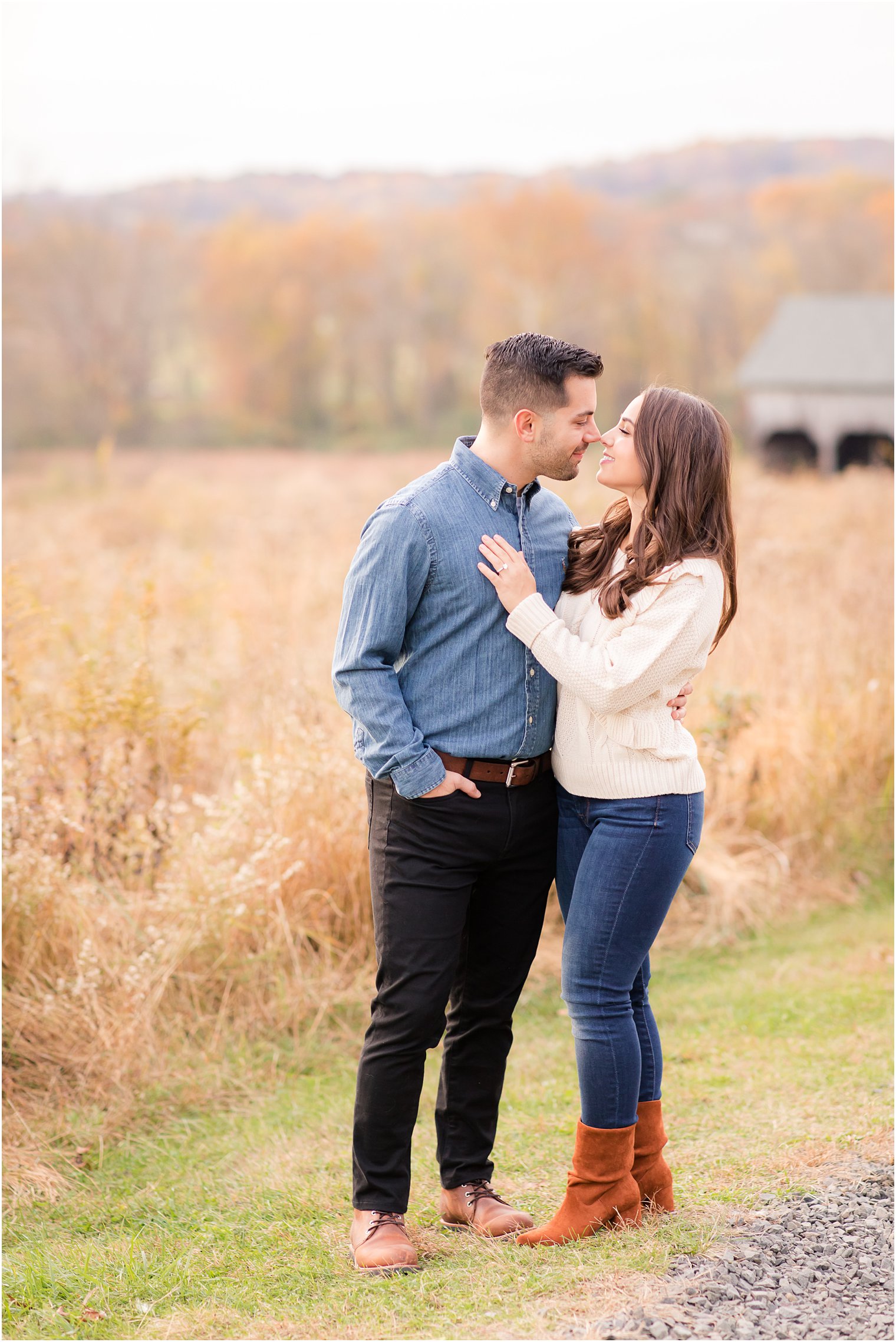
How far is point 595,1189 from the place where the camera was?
119 inches

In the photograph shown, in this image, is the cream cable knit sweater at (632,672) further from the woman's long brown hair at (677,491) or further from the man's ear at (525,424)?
the man's ear at (525,424)

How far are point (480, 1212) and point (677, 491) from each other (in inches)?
79.5

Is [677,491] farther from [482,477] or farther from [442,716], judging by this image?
[442,716]

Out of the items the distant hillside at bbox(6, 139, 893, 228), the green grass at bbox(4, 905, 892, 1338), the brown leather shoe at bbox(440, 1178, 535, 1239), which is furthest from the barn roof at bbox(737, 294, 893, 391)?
the brown leather shoe at bbox(440, 1178, 535, 1239)

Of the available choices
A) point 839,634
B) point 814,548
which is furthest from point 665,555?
point 814,548

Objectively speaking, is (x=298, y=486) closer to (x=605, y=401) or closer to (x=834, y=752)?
(x=834, y=752)

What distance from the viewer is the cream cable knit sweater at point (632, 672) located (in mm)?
2871

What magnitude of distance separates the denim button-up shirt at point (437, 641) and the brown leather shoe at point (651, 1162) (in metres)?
1.01

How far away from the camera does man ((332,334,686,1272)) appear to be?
2.96 metres

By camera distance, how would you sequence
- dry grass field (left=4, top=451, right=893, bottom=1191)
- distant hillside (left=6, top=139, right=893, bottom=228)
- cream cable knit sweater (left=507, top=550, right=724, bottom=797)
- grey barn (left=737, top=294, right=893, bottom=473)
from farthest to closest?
1. distant hillside (left=6, top=139, right=893, bottom=228)
2. grey barn (left=737, top=294, right=893, bottom=473)
3. dry grass field (left=4, top=451, right=893, bottom=1191)
4. cream cable knit sweater (left=507, top=550, right=724, bottom=797)

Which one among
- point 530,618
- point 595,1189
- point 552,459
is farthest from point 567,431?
point 595,1189

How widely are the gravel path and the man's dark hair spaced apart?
2109 millimetres

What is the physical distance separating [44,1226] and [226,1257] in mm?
642

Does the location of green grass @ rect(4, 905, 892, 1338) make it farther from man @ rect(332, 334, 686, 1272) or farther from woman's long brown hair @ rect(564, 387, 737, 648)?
woman's long brown hair @ rect(564, 387, 737, 648)
